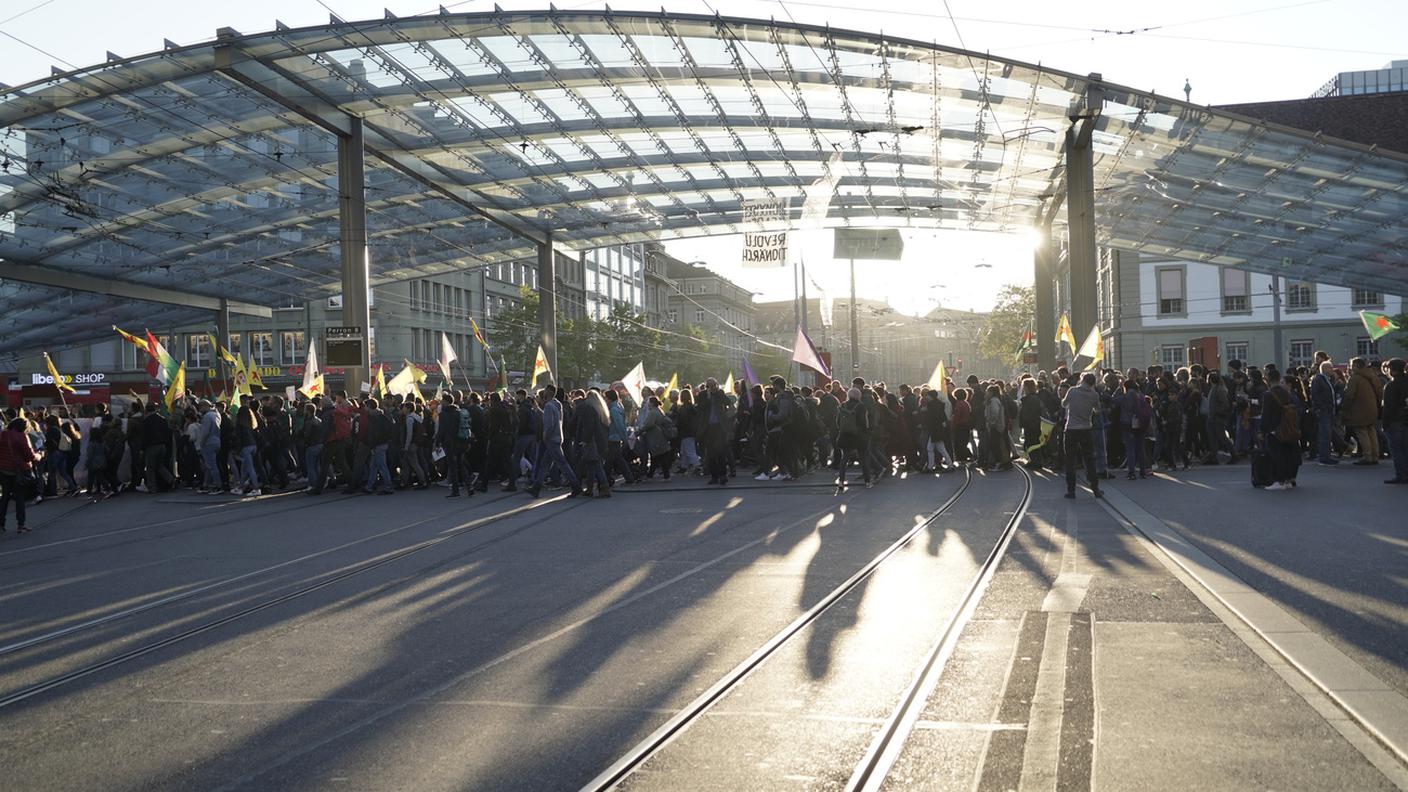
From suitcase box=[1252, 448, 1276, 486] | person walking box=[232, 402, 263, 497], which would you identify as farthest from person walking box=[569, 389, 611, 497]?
suitcase box=[1252, 448, 1276, 486]

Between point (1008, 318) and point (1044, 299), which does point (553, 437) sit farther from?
point (1008, 318)

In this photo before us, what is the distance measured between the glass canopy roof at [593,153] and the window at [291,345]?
91.9 ft

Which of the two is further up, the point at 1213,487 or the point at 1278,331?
the point at 1278,331

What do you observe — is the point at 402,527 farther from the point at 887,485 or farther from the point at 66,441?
the point at 66,441

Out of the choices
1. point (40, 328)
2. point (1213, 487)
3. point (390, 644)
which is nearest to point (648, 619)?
point (390, 644)

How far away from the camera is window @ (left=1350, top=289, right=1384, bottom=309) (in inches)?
2355

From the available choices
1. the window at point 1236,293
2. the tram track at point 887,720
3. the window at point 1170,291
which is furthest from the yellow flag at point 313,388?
the window at point 1236,293

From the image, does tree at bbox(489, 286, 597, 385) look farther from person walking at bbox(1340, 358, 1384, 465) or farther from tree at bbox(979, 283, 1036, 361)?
person walking at bbox(1340, 358, 1384, 465)

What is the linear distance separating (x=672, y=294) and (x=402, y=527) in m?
110

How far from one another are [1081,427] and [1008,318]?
177 ft

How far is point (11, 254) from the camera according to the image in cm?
3538

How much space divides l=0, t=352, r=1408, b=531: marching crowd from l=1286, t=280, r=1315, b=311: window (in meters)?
41.7

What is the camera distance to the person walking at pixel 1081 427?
16.4 m

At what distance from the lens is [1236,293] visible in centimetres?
6238
